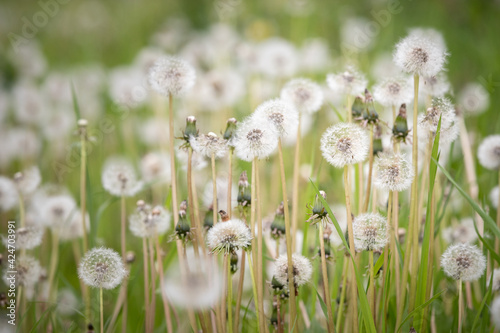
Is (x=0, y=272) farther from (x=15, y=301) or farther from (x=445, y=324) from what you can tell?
(x=445, y=324)

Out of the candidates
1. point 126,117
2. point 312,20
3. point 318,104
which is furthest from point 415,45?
point 312,20

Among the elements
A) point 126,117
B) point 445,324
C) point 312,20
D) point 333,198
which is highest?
point 312,20

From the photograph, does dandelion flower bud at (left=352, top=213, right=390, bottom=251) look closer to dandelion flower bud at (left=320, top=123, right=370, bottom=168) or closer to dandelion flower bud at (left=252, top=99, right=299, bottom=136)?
dandelion flower bud at (left=320, top=123, right=370, bottom=168)

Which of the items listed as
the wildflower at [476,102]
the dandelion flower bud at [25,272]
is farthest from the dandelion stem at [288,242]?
the wildflower at [476,102]

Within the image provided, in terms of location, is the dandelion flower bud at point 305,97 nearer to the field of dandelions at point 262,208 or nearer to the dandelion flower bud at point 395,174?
the field of dandelions at point 262,208

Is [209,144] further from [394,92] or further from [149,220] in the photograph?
[394,92]

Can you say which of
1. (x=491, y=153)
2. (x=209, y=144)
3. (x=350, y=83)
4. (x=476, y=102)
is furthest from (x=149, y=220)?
(x=476, y=102)
